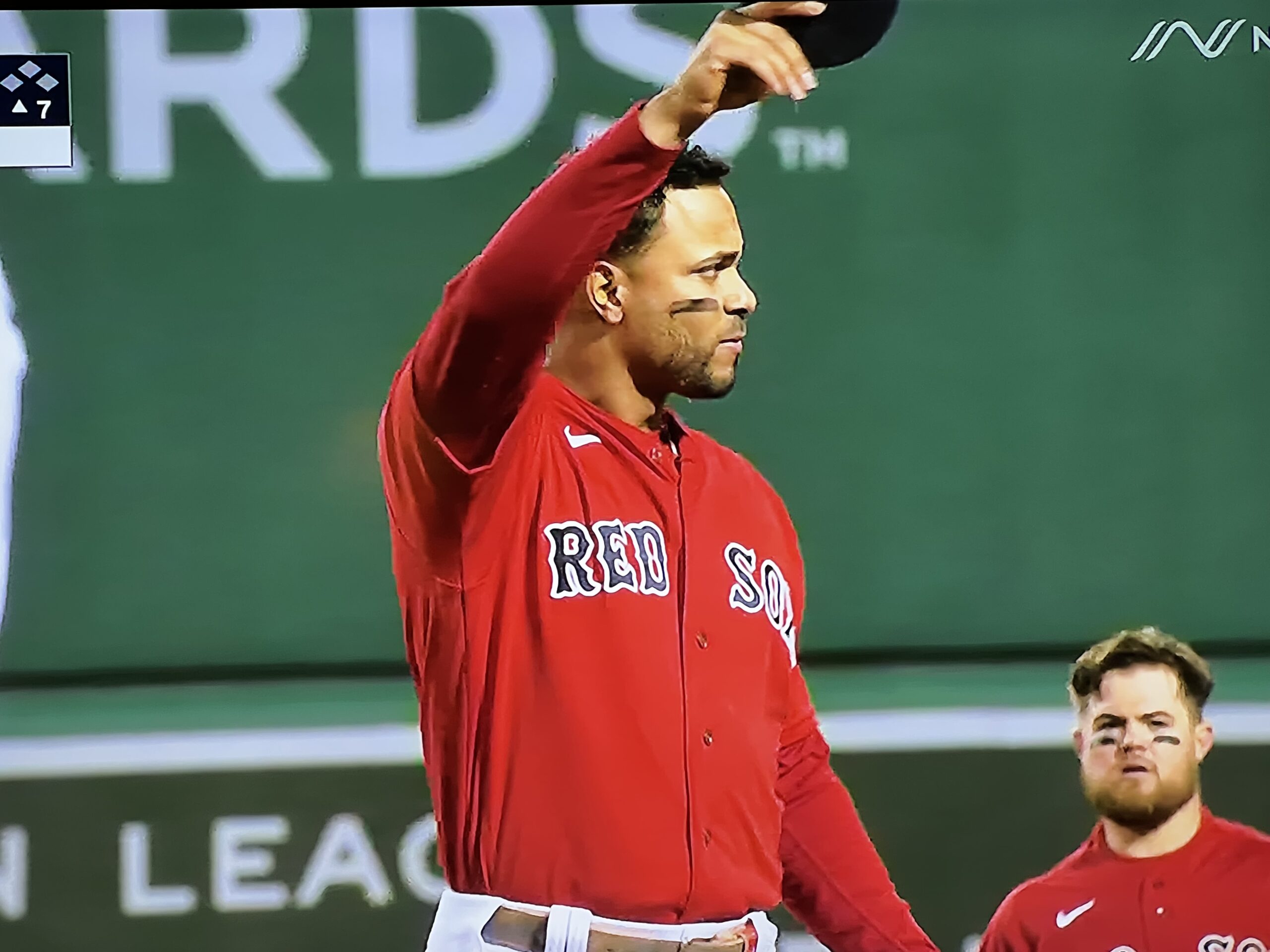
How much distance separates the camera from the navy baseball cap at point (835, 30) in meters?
0.98

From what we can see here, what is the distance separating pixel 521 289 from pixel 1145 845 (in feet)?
3.54

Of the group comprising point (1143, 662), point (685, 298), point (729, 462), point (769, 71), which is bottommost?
point (1143, 662)

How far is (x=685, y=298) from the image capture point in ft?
4.44

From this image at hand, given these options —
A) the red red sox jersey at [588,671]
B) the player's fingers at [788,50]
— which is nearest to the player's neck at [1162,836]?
the red red sox jersey at [588,671]

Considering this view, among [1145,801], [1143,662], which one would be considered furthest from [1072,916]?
[1143,662]

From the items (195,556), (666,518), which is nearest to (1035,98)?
(666,518)

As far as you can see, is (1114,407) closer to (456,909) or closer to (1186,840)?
(1186,840)

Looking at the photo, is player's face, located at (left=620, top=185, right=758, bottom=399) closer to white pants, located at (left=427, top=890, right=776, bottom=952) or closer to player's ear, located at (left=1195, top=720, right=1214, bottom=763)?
white pants, located at (left=427, top=890, right=776, bottom=952)

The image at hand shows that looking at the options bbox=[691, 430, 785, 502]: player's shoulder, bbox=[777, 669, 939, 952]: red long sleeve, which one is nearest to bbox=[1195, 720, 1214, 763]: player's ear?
bbox=[777, 669, 939, 952]: red long sleeve

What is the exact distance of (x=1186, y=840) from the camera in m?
1.72

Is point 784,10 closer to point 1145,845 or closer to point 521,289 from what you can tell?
point 521,289

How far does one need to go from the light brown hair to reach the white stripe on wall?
3 cm

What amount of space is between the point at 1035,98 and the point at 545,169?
0.57m
